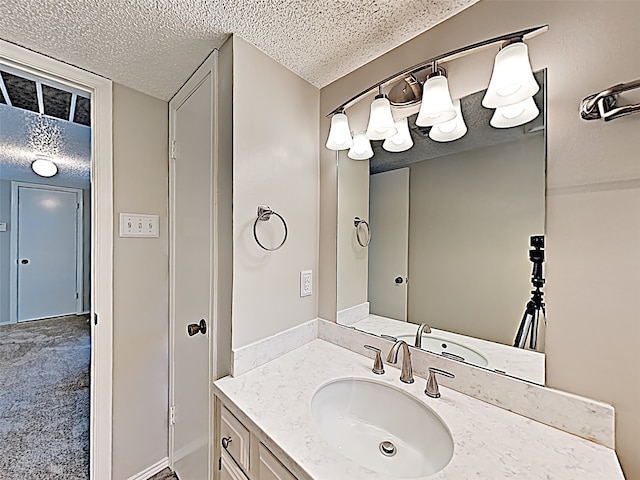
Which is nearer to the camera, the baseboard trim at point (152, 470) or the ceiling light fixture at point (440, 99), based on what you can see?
the ceiling light fixture at point (440, 99)

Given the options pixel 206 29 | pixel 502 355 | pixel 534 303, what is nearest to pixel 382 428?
pixel 502 355

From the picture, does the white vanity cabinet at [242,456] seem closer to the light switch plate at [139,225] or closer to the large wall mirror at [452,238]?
the large wall mirror at [452,238]

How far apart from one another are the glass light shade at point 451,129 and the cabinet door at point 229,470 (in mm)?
1399

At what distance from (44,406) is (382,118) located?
126 inches

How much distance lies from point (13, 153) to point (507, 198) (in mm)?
4429

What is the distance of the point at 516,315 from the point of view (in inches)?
37.2

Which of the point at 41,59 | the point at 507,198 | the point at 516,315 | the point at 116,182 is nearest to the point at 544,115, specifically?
the point at 507,198

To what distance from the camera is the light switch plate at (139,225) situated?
4.96 feet

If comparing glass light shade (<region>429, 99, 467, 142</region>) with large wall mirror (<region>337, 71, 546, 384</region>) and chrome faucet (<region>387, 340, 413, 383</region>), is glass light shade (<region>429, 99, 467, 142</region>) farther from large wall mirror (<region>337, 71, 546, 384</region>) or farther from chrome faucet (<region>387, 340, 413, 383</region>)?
chrome faucet (<region>387, 340, 413, 383</region>)

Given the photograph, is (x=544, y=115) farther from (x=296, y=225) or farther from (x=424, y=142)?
(x=296, y=225)

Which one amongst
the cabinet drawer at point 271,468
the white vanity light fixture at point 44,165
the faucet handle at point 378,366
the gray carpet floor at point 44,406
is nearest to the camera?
the cabinet drawer at point 271,468

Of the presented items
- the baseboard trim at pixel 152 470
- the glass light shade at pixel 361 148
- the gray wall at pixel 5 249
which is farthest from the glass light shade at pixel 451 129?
the gray wall at pixel 5 249

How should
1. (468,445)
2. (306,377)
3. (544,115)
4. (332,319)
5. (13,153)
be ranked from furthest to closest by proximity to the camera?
1. (13,153)
2. (332,319)
3. (306,377)
4. (544,115)
5. (468,445)

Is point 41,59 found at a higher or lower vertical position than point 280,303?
higher
